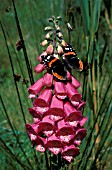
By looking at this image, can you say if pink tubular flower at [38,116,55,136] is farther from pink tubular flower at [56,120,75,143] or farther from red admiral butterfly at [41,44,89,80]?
red admiral butterfly at [41,44,89,80]

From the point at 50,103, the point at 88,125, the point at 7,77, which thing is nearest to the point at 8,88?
the point at 7,77

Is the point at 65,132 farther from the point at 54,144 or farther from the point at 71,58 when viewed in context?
the point at 71,58

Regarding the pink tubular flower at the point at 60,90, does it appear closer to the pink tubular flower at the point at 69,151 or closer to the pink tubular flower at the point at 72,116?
the pink tubular flower at the point at 72,116

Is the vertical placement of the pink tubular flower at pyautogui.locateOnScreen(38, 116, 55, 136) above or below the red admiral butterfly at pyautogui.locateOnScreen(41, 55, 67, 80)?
below

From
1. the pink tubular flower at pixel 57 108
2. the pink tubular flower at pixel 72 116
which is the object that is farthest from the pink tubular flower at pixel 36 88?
the pink tubular flower at pixel 72 116

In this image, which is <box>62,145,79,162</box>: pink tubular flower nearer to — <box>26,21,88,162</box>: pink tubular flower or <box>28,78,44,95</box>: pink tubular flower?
<box>26,21,88,162</box>: pink tubular flower

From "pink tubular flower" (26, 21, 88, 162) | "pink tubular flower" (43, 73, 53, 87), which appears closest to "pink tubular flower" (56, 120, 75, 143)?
"pink tubular flower" (26, 21, 88, 162)

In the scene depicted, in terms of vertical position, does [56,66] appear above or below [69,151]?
above

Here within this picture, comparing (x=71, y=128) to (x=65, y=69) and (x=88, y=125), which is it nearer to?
(x=65, y=69)

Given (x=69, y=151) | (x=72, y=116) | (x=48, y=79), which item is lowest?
(x=69, y=151)

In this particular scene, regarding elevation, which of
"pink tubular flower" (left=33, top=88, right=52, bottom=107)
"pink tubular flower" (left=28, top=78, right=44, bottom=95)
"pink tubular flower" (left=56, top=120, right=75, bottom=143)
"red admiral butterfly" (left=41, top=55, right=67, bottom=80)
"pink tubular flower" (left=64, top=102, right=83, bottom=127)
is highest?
"red admiral butterfly" (left=41, top=55, right=67, bottom=80)

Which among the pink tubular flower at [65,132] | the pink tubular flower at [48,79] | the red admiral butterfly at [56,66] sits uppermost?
the red admiral butterfly at [56,66]

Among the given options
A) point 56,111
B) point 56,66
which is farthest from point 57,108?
point 56,66
